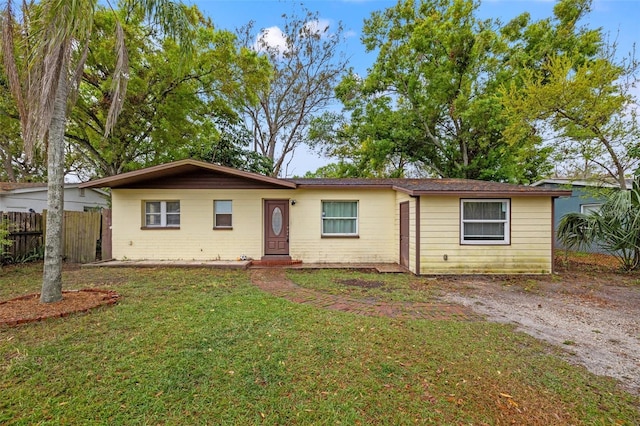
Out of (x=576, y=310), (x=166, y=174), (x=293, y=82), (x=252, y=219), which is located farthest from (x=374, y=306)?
(x=293, y=82)

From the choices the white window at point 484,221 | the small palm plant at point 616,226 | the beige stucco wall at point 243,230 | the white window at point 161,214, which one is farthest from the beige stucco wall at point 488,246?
the white window at point 161,214

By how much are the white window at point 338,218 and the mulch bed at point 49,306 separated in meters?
5.96

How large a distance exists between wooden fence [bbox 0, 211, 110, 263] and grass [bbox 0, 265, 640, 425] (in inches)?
265

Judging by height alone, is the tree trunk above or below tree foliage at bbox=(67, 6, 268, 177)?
below

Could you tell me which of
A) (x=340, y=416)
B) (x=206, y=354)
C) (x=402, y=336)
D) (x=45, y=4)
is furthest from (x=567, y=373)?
(x=45, y=4)

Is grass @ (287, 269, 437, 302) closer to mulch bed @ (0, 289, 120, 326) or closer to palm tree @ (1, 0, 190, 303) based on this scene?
mulch bed @ (0, 289, 120, 326)

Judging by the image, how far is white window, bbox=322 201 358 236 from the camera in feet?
32.1

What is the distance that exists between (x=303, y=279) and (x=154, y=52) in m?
13.1

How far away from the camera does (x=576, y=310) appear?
510 centimetres

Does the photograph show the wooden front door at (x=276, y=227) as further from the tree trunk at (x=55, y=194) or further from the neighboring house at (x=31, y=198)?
the neighboring house at (x=31, y=198)

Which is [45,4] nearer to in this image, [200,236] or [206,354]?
[206,354]

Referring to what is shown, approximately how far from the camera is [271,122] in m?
21.3

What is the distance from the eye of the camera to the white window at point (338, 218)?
980 centimetres

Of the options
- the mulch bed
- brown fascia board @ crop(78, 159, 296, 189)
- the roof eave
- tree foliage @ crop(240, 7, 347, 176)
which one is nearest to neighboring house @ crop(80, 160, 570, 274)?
brown fascia board @ crop(78, 159, 296, 189)
